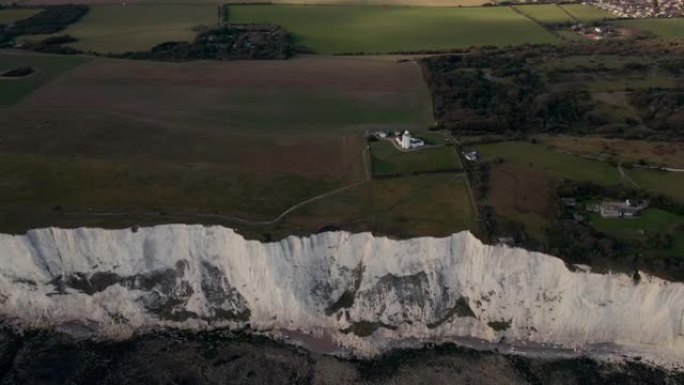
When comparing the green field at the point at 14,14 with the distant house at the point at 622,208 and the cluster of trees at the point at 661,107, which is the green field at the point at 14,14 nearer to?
the distant house at the point at 622,208

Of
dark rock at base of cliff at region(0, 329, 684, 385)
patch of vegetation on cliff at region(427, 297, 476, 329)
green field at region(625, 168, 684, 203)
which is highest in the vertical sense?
green field at region(625, 168, 684, 203)

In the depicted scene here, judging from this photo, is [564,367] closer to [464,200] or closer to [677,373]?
[677,373]

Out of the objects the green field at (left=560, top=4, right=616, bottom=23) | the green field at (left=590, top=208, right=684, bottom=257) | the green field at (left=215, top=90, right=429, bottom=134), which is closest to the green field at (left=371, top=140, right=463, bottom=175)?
the green field at (left=215, top=90, right=429, bottom=134)

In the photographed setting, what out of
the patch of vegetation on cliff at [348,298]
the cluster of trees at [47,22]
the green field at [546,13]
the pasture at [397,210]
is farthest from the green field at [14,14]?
the green field at [546,13]

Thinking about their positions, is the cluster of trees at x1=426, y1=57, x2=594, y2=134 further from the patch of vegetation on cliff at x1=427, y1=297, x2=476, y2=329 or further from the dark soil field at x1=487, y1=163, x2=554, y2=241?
the patch of vegetation on cliff at x1=427, y1=297, x2=476, y2=329

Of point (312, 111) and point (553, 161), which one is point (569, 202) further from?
point (312, 111)

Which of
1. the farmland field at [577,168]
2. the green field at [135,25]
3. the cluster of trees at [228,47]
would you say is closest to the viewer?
the farmland field at [577,168]

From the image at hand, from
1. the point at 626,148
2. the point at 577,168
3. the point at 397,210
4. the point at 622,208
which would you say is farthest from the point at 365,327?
the point at 626,148
